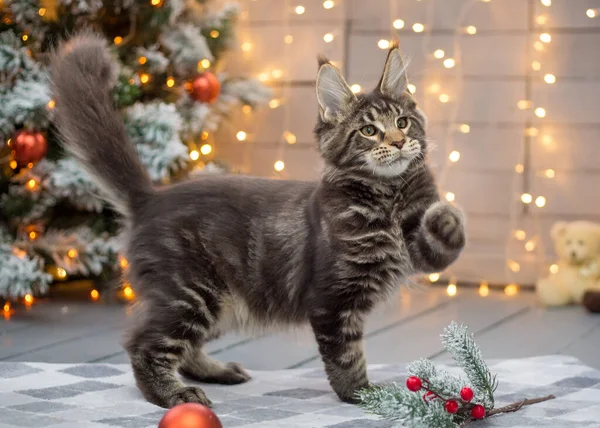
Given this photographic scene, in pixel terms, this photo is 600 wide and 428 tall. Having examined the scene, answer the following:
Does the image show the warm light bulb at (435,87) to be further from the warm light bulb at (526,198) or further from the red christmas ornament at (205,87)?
the red christmas ornament at (205,87)

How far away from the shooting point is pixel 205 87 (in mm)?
3875

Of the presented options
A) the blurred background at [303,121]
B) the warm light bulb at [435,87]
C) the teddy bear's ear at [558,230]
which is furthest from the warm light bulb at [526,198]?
the warm light bulb at [435,87]

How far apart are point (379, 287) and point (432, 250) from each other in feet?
0.53

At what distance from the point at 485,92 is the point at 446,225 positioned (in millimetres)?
2186

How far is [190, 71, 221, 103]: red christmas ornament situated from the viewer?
12.7 ft

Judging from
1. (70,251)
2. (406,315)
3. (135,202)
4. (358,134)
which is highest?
(358,134)

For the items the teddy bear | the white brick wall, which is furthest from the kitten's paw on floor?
the white brick wall

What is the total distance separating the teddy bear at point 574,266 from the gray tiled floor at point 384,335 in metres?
0.07

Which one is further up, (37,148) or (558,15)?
(558,15)

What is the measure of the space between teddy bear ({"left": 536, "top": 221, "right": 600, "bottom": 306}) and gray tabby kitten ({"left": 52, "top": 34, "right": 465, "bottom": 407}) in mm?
1677

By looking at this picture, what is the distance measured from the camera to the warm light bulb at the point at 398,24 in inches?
169

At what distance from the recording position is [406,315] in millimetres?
3689

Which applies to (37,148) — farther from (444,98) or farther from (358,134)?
(444,98)

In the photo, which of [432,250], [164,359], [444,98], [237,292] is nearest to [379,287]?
[432,250]
